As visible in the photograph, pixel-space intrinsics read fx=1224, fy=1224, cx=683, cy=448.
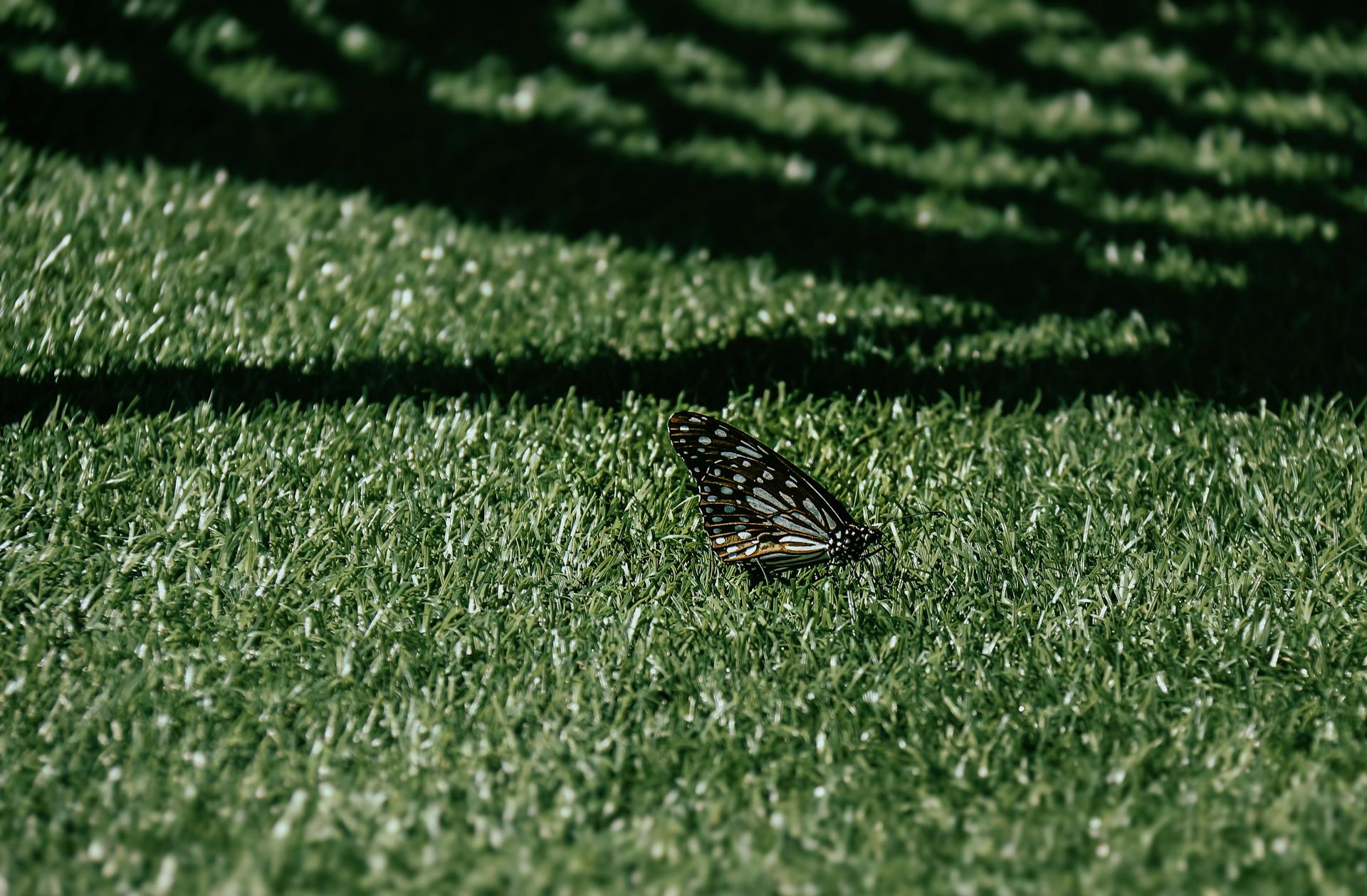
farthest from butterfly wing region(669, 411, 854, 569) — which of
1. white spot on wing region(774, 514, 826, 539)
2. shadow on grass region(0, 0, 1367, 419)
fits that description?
shadow on grass region(0, 0, 1367, 419)

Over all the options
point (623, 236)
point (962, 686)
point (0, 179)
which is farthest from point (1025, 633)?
point (0, 179)

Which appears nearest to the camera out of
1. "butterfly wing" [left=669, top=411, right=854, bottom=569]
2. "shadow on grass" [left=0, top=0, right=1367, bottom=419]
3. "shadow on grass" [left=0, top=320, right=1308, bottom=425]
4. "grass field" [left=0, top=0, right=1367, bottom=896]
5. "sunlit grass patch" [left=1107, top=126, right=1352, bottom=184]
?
"grass field" [left=0, top=0, right=1367, bottom=896]

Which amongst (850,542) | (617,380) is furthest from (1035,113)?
(850,542)

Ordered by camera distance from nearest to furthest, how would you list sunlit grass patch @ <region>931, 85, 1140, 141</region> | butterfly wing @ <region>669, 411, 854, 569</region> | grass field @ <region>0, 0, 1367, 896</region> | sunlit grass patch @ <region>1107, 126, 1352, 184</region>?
grass field @ <region>0, 0, 1367, 896</region>, butterfly wing @ <region>669, 411, 854, 569</region>, sunlit grass patch @ <region>1107, 126, 1352, 184</region>, sunlit grass patch @ <region>931, 85, 1140, 141</region>

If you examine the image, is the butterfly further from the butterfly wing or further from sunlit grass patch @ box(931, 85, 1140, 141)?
sunlit grass patch @ box(931, 85, 1140, 141)

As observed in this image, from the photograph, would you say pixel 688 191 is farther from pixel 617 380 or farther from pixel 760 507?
pixel 760 507

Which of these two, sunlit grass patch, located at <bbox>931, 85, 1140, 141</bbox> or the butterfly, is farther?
sunlit grass patch, located at <bbox>931, 85, 1140, 141</bbox>

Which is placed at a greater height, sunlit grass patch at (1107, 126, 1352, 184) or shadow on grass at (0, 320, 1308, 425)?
sunlit grass patch at (1107, 126, 1352, 184)
